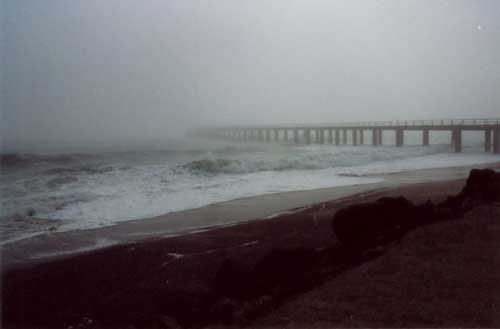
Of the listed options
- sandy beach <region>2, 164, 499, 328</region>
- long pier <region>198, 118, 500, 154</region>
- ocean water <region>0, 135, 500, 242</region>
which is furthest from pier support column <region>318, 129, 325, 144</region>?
sandy beach <region>2, 164, 499, 328</region>

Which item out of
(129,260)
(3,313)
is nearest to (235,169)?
(129,260)

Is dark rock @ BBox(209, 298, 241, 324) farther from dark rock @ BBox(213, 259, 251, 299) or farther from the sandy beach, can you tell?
dark rock @ BBox(213, 259, 251, 299)

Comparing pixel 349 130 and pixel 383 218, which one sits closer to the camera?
pixel 383 218

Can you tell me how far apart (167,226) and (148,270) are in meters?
2.51

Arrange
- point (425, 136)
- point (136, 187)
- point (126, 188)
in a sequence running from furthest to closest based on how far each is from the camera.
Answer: point (425, 136), point (136, 187), point (126, 188)

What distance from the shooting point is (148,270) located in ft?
16.6

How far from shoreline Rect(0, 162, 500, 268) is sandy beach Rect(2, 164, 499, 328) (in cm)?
3

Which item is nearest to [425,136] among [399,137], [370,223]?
[399,137]

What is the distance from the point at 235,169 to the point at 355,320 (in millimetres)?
14793

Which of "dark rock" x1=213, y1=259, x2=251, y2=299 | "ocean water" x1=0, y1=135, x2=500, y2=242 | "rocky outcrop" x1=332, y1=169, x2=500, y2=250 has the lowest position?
"ocean water" x1=0, y1=135, x2=500, y2=242

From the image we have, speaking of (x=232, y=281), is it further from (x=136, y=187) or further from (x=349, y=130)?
(x=349, y=130)

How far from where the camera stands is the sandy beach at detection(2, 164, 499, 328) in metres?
3.68

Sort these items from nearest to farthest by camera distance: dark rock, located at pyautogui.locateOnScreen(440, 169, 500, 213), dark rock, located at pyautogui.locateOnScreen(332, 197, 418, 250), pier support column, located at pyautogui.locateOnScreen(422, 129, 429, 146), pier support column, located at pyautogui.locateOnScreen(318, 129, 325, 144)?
1. dark rock, located at pyautogui.locateOnScreen(332, 197, 418, 250)
2. dark rock, located at pyautogui.locateOnScreen(440, 169, 500, 213)
3. pier support column, located at pyautogui.locateOnScreen(422, 129, 429, 146)
4. pier support column, located at pyautogui.locateOnScreen(318, 129, 325, 144)

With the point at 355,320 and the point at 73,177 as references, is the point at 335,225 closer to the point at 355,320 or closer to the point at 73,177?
the point at 355,320
